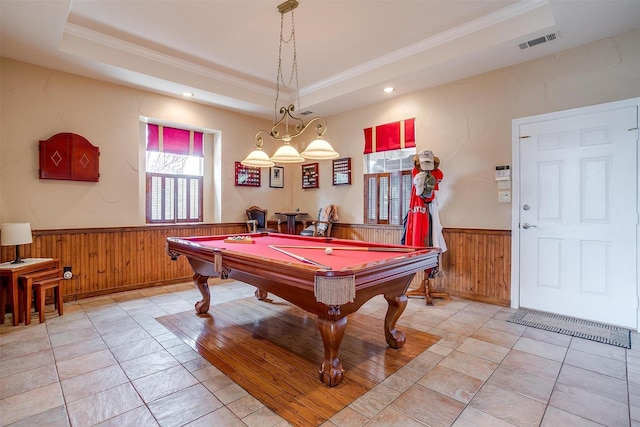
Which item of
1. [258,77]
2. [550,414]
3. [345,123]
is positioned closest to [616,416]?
[550,414]

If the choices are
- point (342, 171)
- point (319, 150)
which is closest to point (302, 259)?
point (319, 150)

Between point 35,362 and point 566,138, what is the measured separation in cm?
554

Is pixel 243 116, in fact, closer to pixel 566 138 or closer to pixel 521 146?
pixel 521 146

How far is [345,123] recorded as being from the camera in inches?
226

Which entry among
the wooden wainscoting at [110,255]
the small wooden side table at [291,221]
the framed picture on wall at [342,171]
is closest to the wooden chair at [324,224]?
the small wooden side table at [291,221]

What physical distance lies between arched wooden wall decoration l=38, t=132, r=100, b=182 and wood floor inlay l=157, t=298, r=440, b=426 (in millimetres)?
2345

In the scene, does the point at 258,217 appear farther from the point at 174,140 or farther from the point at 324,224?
the point at 174,140

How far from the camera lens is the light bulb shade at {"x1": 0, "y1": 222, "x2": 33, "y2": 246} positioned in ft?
10.9

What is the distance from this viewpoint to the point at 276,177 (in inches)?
256

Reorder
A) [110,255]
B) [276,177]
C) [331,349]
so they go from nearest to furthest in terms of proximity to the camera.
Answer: [331,349]
[110,255]
[276,177]

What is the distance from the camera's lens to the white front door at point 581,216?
10.4 ft

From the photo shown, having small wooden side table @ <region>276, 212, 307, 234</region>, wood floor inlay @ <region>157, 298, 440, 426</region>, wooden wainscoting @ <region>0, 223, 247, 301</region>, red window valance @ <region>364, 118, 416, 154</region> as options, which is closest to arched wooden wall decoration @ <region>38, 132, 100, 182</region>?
A: wooden wainscoting @ <region>0, 223, 247, 301</region>

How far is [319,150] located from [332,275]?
1.63 meters

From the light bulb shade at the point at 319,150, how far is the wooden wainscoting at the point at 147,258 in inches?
90.6
